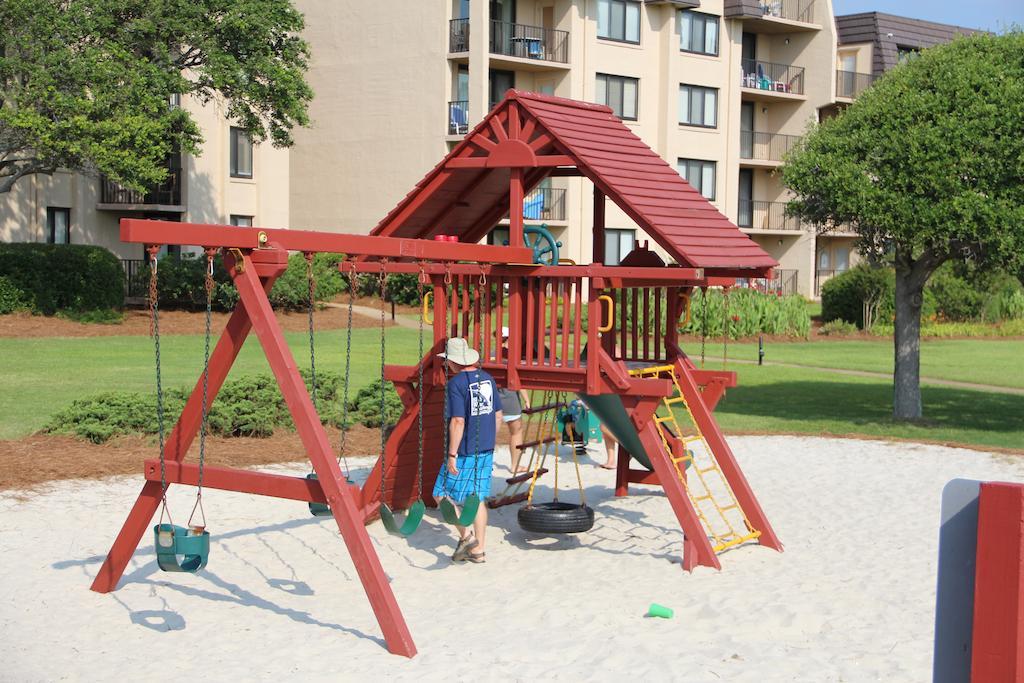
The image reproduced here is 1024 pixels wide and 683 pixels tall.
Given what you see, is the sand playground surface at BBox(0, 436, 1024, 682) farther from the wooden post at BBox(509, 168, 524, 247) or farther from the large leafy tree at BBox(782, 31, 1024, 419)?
the large leafy tree at BBox(782, 31, 1024, 419)

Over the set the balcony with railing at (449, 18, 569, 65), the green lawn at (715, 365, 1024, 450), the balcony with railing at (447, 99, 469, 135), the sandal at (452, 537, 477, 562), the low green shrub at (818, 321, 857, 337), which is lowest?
the sandal at (452, 537, 477, 562)

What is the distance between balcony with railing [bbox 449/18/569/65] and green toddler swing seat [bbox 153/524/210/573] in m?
36.2

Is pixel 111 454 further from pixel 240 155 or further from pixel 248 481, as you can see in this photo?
pixel 240 155

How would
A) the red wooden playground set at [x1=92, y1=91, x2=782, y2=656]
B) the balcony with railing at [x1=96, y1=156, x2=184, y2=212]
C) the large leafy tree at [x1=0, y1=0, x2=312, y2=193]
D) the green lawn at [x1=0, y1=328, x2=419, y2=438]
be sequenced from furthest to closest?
1. the balcony with railing at [x1=96, y1=156, x2=184, y2=212]
2. the large leafy tree at [x1=0, y1=0, x2=312, y2=193]
3. the green lawn at [x1=0, y1=328, x2=419, y2=438]
4. the red wooden playground set at [x1=92, y1=91, x2=782, y2=656]

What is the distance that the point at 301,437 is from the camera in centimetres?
838

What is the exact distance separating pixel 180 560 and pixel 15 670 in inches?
46.6

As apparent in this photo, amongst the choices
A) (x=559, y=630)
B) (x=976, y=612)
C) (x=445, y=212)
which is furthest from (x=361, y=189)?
(x=976, y=612)

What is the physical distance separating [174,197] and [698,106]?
2065 centimetres

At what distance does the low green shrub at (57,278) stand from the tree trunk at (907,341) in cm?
A: 2144

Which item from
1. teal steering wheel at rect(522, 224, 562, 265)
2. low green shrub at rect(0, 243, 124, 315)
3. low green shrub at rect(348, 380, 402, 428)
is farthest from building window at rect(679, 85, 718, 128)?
teal steering wheel at rect(522, 224, 562, 265)

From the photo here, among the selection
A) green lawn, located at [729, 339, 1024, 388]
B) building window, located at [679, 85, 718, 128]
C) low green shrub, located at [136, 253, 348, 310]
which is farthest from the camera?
building window, located at [679, 85, 718, 128]

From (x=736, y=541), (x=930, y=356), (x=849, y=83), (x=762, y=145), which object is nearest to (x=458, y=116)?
(x=762, y=145)

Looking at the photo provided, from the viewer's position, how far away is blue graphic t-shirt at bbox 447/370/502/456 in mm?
10234

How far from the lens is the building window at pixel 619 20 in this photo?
45.2 meters
